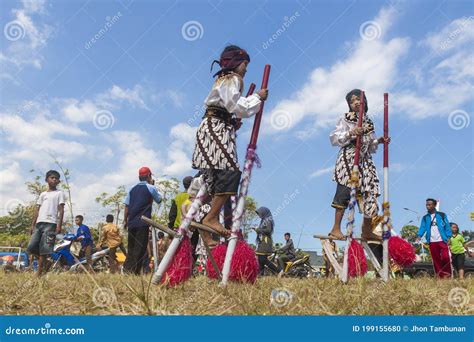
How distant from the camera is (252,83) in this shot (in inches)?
149

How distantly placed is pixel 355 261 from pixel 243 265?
158 centimetres

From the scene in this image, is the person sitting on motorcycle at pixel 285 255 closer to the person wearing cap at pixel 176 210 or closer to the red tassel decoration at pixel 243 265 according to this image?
the person wearing cap at pixel 176 210

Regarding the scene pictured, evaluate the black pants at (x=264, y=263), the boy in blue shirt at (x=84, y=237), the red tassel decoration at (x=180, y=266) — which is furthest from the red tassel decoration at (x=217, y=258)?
the boy in blue shirt at (x=84, y=237)

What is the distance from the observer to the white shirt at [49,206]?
6.39m

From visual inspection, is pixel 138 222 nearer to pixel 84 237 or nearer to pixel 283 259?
pixel 84 237

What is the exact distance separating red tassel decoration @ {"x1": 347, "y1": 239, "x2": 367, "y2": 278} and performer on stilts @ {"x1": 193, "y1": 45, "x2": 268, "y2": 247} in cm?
176

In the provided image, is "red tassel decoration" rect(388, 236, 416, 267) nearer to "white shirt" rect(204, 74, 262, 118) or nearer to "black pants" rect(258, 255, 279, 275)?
"white shirt" rect(204, 74, 262, 118)

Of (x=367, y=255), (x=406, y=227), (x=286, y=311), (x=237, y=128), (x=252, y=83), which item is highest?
(x=406, y=227)

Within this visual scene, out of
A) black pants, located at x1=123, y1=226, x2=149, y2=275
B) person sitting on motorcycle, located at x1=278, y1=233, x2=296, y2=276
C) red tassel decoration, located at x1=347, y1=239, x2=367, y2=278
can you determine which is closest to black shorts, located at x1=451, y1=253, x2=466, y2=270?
person sitting on motorcycle, located at x1=278, y1=233, x2=296, y2=276

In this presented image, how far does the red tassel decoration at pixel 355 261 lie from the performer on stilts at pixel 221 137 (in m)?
1.76

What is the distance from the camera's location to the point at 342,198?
4.77 meters

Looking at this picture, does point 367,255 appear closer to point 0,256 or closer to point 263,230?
point 263,230

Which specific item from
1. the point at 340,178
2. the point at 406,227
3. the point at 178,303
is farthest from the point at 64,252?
the point at 406,227

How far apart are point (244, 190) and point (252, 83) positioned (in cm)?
97
